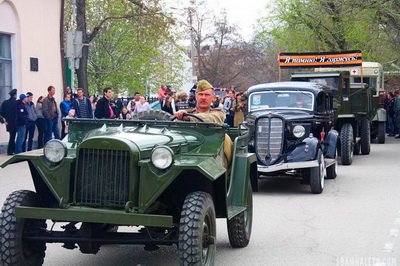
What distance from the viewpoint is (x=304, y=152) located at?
38.7 ft

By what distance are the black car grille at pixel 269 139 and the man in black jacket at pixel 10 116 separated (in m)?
7.49

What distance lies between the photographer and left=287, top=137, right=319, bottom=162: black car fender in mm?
11695

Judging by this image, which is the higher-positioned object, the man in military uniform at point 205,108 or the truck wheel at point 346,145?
the man in military uniform at point 205,108

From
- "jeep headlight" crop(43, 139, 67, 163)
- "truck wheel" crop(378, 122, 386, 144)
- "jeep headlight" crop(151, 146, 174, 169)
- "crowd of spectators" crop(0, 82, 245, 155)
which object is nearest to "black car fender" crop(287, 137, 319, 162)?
"crowd of spectators" crop(0, 82, 245, 155)

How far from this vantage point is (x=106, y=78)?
38.2 m

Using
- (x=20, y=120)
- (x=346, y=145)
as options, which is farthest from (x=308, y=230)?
(x=20, y=120)

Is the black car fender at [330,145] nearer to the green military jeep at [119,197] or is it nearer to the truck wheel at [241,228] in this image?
the truck wheel at [241,228]

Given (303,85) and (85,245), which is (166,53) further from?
(85,245)

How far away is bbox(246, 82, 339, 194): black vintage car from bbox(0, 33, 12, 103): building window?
777cm

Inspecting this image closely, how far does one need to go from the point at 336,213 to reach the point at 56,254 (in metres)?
4.50

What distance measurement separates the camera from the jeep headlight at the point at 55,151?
569 cm

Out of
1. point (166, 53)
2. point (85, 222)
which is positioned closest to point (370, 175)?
point (85, 222)

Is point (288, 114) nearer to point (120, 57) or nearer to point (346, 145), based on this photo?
point (346, 145)

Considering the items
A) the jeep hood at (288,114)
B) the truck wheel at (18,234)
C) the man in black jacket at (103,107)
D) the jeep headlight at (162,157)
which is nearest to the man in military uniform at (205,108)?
the jeep headlight at (162,157)
